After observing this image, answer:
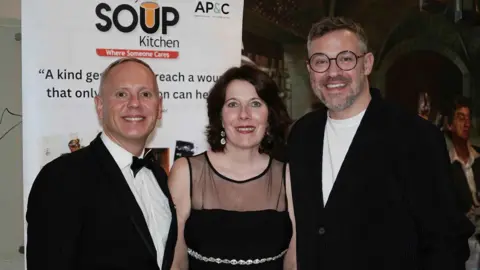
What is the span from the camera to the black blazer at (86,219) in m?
1.75

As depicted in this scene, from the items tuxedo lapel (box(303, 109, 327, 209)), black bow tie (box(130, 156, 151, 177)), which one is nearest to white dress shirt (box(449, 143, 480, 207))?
tuxedo lapel (box(303, 109, 327, 209))

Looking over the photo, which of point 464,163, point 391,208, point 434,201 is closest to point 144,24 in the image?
point 391,208

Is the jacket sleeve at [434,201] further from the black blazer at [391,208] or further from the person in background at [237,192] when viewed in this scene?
the person in background at [237,192]

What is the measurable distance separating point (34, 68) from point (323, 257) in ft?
6.32

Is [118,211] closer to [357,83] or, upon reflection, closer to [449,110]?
[357,83]

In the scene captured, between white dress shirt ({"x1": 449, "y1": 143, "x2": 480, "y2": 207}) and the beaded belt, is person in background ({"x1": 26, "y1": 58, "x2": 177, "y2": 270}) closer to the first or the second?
the beaded belt

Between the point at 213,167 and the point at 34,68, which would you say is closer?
the point at 213,167

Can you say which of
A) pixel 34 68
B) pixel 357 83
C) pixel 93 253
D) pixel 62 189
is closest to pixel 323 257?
pixel 357 83

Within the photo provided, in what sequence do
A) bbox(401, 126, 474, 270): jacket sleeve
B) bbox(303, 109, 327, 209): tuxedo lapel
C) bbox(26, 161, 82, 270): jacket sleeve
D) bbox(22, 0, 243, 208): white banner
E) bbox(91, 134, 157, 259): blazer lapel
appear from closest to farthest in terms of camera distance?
bbox(26, 161, 82, 270): jacket sleeve < bbox(91, 134, 157, 259): blazer lapel < bbox(401, 126, 474, 270): jacket sleeve < bbox(303, 109, 327, 209): tuxedo lapel < bbox(22, 0, 243, 208): white banner

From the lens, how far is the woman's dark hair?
8.20 feet

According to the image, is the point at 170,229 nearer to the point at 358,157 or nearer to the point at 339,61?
the point at 358,157

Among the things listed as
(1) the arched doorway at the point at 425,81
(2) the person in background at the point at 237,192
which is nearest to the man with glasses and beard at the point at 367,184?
(2) the person in background at the point at 237,192

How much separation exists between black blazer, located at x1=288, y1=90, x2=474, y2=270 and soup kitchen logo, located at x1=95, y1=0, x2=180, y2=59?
1465 millimetres

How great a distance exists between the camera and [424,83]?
382cm
